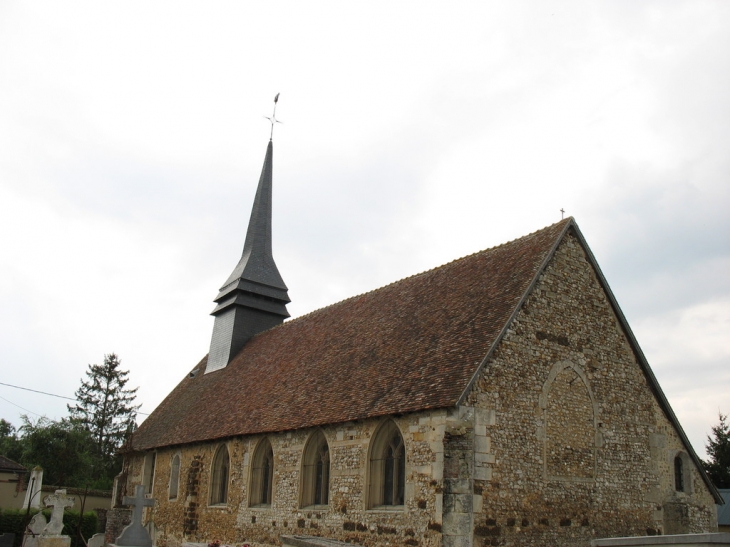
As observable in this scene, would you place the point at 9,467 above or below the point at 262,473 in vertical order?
above

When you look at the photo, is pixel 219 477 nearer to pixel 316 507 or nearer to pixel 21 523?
pixel 316 507

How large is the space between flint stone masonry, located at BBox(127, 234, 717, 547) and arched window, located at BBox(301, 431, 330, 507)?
0.57ft

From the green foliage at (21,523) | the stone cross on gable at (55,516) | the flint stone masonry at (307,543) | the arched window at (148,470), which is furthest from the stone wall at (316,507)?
the green foliage at (21,523)

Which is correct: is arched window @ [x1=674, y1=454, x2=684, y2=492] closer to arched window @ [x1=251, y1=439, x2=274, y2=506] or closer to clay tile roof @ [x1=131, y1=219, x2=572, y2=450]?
clay tile roof @ [x1=131, y1=219, x2=572, y2=450]

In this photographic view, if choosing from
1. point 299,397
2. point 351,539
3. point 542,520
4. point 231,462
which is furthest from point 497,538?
point 231,462

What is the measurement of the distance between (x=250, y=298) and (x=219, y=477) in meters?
8.84

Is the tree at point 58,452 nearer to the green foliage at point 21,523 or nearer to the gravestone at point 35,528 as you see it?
the green foliage at point 21,523

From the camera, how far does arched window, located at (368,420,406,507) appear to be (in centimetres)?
1330

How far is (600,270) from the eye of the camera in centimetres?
1534

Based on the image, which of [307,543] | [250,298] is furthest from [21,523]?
[307,543]

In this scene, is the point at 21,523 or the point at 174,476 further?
the point at 21,523

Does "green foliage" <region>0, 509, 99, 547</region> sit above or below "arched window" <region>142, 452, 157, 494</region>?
below

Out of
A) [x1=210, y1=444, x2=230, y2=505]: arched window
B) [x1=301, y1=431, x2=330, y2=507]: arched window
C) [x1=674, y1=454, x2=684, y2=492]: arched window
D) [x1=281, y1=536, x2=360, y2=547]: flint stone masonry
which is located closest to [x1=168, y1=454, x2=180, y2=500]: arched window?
[x1=210, y1=444, x2=230, y2=505]: arched window

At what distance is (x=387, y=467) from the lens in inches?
538
